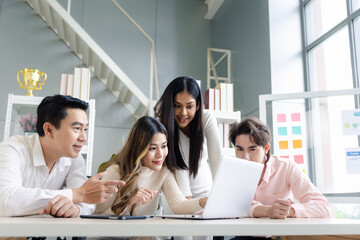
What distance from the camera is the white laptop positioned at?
0.99m

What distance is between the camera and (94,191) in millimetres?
1158

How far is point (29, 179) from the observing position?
4.85 feet

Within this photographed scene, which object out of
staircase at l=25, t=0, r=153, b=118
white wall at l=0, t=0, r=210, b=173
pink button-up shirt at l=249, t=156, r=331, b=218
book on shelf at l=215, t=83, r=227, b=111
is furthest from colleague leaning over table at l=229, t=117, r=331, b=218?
white wall at l=0, t=0, r=210, b=173

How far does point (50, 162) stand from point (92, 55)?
315 cm

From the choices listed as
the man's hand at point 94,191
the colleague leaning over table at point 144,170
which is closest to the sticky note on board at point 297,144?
the colleague leaning over table at point 144,170

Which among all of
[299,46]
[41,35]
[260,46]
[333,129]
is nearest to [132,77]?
[41,35]

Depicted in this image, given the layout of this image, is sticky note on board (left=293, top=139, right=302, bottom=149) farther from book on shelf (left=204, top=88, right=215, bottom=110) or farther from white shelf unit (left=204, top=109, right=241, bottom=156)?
book on shelf (left=204, top=88, right=215, bottom=110)

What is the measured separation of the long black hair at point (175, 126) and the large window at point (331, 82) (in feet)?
4.19

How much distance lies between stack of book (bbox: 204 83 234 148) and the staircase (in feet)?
3.56

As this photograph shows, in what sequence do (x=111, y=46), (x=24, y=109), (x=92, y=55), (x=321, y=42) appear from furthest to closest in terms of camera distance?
(x=111, y=46), (x=92, y=55), (x=321, y=42), (x=24, y=109)

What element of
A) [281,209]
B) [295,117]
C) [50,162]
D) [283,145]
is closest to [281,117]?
[295,117]

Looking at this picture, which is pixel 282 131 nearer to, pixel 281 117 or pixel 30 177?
pixel 281 117

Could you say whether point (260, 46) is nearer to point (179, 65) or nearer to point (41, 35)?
point (179, 65)

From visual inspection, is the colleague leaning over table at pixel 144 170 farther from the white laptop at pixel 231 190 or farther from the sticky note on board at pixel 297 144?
the sticky note on board at pixel 297 144
